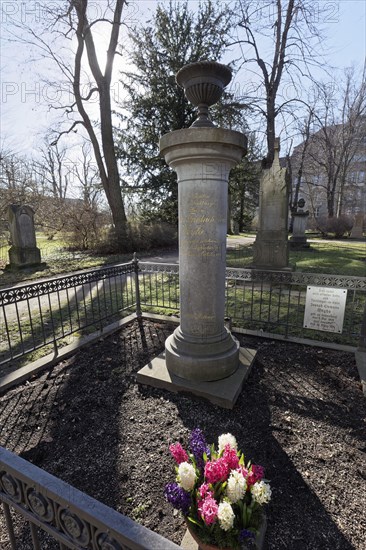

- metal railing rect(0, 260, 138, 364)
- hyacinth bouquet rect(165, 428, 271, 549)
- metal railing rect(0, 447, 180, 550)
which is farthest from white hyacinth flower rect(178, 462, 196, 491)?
metal railing rect(0, 260, 138, 364)

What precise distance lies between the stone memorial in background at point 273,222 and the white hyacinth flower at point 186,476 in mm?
8347

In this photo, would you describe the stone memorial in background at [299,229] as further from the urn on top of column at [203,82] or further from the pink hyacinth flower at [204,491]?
the pink hyacinth flower at [204,491]

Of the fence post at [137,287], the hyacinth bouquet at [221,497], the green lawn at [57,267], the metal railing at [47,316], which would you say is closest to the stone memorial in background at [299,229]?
the green lawn at [57,267]

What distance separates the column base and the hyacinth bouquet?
161 cm

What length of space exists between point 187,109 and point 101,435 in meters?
18.9

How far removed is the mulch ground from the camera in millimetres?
1876

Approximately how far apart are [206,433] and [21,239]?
10784mm

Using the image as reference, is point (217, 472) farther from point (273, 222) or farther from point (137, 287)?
point (273, 222)

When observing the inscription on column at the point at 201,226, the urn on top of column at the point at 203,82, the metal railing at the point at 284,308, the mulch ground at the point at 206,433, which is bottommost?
the mulch ground at the point at 206,433

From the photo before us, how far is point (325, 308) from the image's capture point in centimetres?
390

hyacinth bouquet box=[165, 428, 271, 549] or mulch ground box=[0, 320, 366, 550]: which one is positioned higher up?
hyacinth bouquet box=[165, 428, 271, 549]

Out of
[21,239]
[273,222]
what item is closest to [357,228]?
[273,222]

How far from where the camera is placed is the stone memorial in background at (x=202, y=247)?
2775mm

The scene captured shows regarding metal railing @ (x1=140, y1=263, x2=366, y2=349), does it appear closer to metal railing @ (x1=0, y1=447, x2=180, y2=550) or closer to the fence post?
the fence post
